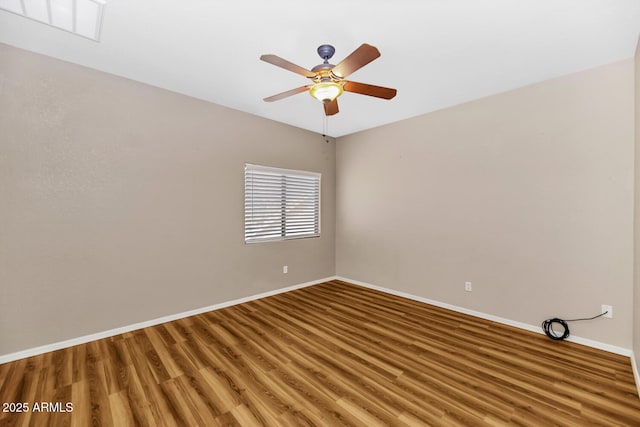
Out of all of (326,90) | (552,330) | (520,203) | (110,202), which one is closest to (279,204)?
(110,202)

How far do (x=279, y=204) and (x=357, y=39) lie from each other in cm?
264

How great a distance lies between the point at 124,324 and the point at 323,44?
3.45 meters

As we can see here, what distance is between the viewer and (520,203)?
303 cm

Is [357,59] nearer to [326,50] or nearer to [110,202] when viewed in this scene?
[326,50]

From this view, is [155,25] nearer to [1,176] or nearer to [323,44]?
[323,44]

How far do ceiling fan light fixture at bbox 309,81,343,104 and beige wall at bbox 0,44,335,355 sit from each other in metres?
1.97

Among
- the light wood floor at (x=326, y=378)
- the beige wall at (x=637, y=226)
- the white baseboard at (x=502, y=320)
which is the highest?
the beige wall at (x=637, y=226)

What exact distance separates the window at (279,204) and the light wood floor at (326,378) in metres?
1.45

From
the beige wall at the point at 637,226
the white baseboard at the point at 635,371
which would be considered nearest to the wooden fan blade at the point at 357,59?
the beige wall at the point at 637,226

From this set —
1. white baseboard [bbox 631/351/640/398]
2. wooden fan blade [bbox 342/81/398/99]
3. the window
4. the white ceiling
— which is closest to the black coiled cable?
white baseboard [bbox 631/351/640/398]

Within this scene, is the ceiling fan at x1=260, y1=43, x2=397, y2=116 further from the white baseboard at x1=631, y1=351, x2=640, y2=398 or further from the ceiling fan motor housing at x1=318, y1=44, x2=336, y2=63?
the white baseboard at x1=631, y1=351, x2=640, y2=398

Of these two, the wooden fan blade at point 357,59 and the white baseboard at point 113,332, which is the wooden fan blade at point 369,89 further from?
the white baseboard at point 113,332

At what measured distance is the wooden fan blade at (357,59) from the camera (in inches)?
66.1

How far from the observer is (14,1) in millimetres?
1837
